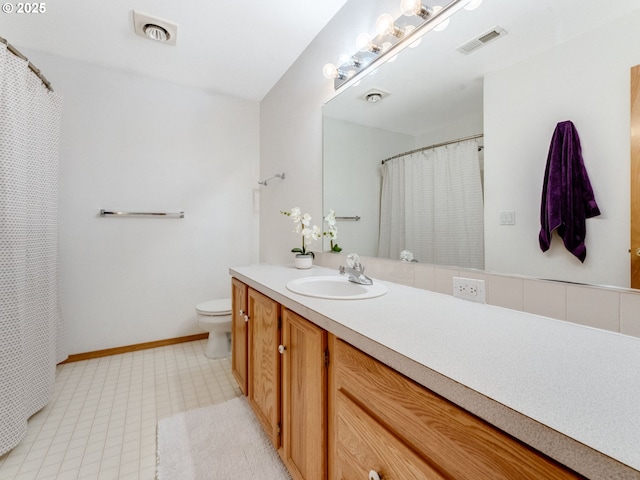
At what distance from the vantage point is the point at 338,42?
1820 millimetres

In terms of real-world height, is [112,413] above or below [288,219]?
below

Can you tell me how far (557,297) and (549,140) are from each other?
0.46 m

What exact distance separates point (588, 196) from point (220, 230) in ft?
8.88

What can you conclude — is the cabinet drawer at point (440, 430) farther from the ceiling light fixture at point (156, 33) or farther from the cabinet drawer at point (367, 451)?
the ceiling light fixture at point (156, 33)


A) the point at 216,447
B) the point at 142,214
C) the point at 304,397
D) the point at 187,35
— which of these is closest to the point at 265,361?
the point at 304,397

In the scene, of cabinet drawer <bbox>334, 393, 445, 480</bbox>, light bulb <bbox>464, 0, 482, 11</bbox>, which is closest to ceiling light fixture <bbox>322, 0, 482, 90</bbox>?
light bulb <bbox>464, 0, 482, 11</bbox>

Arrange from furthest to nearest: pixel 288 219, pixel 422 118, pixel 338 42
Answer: pixel 288 219, pixel 338 42, pixel 422 118

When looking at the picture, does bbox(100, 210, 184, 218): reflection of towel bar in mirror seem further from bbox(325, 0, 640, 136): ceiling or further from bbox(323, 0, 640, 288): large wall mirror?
bbox(323, 0, 640, 288): large wall mirror

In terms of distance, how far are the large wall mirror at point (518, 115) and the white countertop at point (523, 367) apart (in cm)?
23

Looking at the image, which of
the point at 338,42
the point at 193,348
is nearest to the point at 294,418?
the point at 193,348

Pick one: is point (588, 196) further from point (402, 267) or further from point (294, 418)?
point (294, 418)

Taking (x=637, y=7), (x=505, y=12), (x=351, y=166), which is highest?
(x=505, y=12)

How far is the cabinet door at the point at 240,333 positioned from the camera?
1608 mm

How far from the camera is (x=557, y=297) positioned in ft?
2.75
